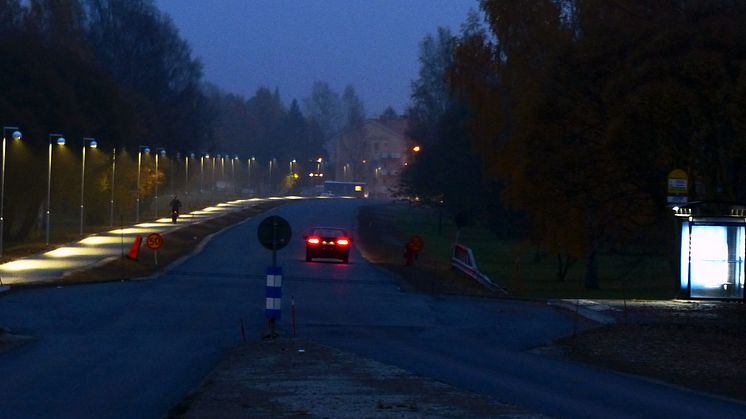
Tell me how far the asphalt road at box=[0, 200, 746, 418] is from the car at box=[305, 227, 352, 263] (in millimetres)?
5997

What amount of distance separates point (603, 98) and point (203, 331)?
10580mm

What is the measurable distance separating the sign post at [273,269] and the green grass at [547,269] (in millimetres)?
14875

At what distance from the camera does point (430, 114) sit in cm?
11762

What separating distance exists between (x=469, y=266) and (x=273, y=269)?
2225cm

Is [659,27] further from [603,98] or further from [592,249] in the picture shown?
[592,249]

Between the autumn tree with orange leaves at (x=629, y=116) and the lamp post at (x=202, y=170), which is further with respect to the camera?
the lamp post at (x=202, y=170)

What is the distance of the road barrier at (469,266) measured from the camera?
40719mm

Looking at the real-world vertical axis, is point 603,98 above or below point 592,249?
above

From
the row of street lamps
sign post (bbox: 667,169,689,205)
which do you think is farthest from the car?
sign post (bbox: 667,169,689,205)

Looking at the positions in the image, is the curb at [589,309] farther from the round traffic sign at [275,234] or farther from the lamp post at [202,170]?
the lamp post at [202,170]

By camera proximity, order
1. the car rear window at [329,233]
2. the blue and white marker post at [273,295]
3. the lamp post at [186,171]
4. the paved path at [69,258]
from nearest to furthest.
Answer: the blue and white marker post at [273,295] < the paved path at [69,258] < the car rear window at [329,233] < the lamp post at [186,171]

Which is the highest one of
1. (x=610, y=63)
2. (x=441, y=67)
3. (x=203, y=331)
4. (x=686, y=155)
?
(x=441, y=67)

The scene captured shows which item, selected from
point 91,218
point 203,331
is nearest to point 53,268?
point 203,331

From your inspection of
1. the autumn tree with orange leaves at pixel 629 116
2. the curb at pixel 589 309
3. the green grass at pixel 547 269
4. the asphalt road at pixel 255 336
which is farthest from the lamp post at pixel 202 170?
the curb at pixel 589 309
